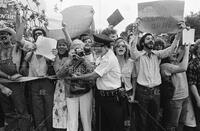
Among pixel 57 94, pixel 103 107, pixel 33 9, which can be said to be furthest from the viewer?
pixel 33 9

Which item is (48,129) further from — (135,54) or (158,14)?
(158,14)

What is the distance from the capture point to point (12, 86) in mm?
4648

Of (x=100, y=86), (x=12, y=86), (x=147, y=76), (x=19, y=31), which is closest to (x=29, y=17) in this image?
(x=19, y=31)

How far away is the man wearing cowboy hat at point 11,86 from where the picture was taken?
4.61 m

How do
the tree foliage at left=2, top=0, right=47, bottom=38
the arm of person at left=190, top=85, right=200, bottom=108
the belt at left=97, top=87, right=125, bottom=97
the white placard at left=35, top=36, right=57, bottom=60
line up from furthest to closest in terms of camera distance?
1. the tree foliage at left=2, top=0, right=47, bottom=38
2. the arm of person at left=190, top=85, right=200, bottom=108
3. the white placard at left=35, top=36, right=57, bottom=60
4. the belt at left=97, top=87, right=125, bottom=97

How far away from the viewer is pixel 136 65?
4781mm

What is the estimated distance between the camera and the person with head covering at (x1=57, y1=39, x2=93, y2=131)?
4.40 metres

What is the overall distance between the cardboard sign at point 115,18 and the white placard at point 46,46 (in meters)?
1.60

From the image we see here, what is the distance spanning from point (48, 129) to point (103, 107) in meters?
1.19

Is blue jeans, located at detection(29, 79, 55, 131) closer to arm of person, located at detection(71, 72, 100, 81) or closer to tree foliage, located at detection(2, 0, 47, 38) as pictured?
arm of person, located at detection(71, 72, 100, 81)

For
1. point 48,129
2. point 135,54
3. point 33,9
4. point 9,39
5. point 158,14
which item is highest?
point 33,9

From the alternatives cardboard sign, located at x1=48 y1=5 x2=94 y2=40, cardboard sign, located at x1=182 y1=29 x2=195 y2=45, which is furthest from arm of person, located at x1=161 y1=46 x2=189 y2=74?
cardboard sign, located at x1=48 y1=5 x2=94 y2=40

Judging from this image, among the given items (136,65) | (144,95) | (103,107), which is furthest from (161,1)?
(103,107)

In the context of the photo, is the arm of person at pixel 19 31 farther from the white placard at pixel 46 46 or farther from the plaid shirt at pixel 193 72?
the plaid shirt at pixel 193 72
